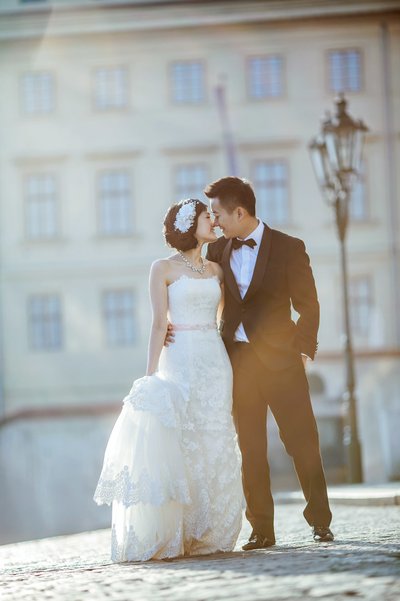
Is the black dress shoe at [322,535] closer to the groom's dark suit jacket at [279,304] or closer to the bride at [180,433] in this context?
the bride at [180,433]

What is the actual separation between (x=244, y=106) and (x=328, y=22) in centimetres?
298

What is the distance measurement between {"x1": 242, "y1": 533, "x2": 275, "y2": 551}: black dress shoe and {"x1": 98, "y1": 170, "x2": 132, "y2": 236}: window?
1031 inches

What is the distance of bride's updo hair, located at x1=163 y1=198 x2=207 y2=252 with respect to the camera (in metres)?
7.48

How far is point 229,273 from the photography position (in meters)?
7.39

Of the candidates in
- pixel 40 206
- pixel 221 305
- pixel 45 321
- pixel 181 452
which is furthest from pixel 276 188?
pixel 181 452

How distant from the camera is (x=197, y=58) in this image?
32812mm

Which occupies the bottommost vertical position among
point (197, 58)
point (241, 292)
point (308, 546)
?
point (308, 546)

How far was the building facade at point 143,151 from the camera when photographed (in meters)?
32.1

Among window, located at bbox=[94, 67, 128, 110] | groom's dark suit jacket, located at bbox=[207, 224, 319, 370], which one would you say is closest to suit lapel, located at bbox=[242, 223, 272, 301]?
groom's dark suit jacket, located at bbox=[207, 224, 319, 370]

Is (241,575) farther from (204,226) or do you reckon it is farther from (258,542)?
(204,226)

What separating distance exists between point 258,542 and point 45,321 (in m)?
26.5

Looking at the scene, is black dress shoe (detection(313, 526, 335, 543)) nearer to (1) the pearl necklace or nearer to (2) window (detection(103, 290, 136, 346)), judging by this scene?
(1) the pearl necklace

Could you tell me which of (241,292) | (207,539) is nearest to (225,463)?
(207,539)

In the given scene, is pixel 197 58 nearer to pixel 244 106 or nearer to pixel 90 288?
pixel 244 106
